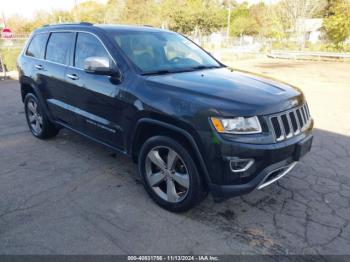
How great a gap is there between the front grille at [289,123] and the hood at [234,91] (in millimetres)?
64

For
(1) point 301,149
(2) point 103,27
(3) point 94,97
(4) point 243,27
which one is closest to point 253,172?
(1) point 301,149

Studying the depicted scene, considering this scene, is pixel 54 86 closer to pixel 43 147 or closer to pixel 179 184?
pixel 43 147

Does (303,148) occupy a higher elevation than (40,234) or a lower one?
higher

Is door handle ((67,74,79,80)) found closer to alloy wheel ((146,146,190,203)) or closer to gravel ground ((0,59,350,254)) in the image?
gravel ground ((0,59,350,254))

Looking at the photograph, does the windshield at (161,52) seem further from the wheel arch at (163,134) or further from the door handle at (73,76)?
the door handle at (73,76)

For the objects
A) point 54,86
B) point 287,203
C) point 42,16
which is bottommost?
point 287,203

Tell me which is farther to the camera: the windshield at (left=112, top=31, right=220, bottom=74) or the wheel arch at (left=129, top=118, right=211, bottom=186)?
the windshield at (left=112, top=31, right=220, bottom=74)

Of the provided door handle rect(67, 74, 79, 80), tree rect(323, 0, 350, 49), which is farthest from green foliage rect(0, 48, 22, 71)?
tree rect(323, 0, 350, 49)

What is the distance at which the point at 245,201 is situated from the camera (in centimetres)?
341

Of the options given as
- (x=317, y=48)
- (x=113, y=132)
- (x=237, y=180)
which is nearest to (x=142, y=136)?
(x=113, y=132)

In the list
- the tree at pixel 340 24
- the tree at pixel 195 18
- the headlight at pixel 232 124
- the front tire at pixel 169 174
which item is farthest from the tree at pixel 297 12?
the headlight at pixel 232 124

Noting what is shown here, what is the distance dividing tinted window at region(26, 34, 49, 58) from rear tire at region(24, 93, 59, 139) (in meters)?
0.69

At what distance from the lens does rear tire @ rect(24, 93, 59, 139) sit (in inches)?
198

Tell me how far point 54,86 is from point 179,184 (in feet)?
8.34
